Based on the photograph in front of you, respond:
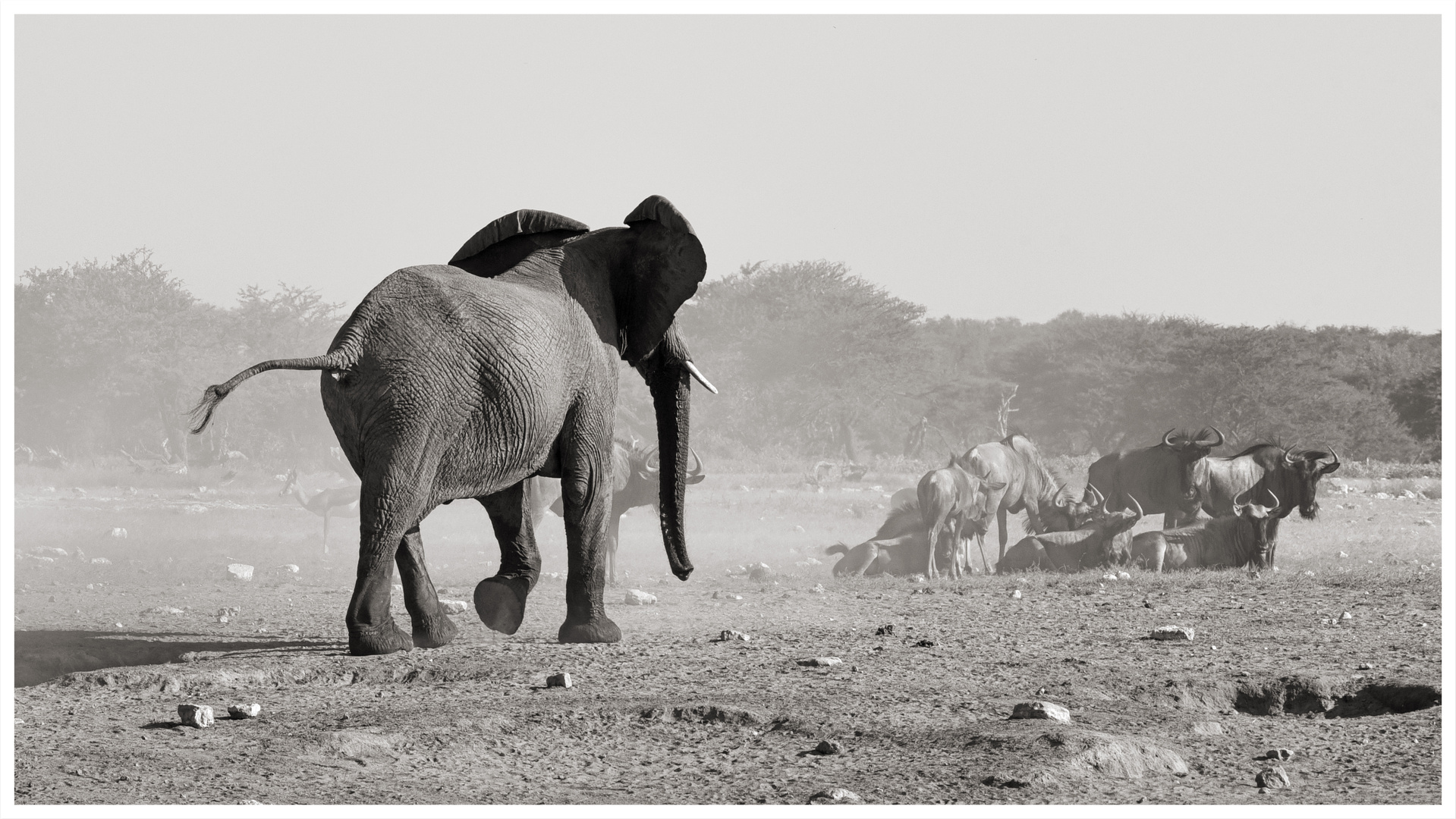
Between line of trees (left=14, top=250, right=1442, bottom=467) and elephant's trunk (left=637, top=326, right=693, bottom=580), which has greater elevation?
line of trees (left=14, top=250, right=1442, bottom=467)

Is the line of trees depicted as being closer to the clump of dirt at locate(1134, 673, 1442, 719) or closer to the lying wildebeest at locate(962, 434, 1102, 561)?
the lying wildebeest at locate(962, 434, 1102, 561)

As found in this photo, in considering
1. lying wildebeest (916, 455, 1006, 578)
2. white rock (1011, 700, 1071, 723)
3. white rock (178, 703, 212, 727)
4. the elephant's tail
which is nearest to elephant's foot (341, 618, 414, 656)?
the elephant's tail

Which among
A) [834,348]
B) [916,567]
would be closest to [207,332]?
[834,348]

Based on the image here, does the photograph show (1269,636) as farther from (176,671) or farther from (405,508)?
(176,671)

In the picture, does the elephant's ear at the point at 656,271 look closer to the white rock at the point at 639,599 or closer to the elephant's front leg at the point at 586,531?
the elephant's front leg at the point at 586,531

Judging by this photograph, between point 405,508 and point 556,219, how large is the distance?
1.96 m

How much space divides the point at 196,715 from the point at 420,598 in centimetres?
202

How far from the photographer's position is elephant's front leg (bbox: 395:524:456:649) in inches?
298

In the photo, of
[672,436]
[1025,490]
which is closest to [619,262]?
[672,436]

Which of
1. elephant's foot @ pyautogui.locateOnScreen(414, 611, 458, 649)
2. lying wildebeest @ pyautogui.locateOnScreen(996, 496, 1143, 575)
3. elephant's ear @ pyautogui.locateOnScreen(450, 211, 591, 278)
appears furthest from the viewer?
lying wildebeest @ pyautogui.locateOnScreen(996, 496, 1143, 575)

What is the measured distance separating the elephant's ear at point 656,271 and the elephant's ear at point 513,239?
0.36m

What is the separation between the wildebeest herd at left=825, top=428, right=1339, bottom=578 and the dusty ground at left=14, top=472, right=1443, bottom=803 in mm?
1863

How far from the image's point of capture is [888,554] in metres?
14.1

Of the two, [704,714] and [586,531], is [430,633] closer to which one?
[586,531]
